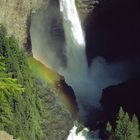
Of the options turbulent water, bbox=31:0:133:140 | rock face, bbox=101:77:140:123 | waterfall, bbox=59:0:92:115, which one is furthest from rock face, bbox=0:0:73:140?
rock face, bbox=101:77:140:123

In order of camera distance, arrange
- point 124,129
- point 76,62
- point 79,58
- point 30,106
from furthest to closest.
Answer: point 76,62 → point 79,58 → point 124,129 → point 30,106

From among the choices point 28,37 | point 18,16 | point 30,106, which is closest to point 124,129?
point 30,106

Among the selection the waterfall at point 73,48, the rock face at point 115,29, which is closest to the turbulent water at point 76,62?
the waterfall at point 73,48

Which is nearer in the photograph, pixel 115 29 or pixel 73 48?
pixel 115 29

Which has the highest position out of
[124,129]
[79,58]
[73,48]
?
[73,48]

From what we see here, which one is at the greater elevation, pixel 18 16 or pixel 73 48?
pixel 18 16

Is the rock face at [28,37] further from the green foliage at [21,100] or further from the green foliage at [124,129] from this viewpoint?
the green foliage at [124,129]

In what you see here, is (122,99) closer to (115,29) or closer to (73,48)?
(115,29)
